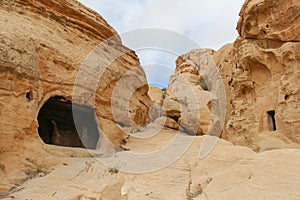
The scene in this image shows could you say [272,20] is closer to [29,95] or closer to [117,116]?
[117,116]

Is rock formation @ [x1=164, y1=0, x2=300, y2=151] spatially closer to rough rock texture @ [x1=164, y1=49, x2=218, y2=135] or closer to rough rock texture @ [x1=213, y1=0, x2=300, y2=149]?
rough rock texture @ [x1=213, y1=0, x2=300, y2=149]

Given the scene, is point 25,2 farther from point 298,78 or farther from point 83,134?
point 298,78

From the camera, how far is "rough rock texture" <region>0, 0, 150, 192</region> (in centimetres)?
912

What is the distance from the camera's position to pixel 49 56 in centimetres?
1155

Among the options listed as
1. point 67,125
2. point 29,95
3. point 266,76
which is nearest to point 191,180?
point 29,95

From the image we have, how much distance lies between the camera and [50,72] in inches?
Result: 448

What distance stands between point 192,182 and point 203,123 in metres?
16.4

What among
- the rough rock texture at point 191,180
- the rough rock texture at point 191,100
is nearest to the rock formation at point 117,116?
the rough rock texture at point 191,180

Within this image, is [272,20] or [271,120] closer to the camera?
[271,120]

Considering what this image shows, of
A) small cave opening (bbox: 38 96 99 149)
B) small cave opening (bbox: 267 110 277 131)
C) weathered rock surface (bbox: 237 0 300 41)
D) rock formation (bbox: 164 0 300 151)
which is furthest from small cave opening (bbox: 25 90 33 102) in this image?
weathered rock surface (bbox: 237 0 300 41)

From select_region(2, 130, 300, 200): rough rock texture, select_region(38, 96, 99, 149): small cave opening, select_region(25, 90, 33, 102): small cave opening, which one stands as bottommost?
select_region(2, 130, 300, 200): rough rock texture

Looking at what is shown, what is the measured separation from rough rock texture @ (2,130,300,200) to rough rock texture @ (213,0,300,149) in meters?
8.17

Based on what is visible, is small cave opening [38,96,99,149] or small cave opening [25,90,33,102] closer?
small cave opening [25,90,33,102]

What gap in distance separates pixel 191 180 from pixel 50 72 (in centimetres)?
697
